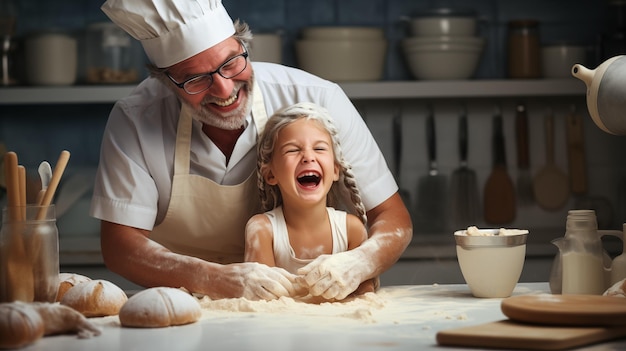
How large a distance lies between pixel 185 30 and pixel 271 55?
138cm

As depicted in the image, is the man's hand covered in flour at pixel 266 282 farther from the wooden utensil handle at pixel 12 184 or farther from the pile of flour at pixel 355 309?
the wooden utensil handle at pixel 12 184

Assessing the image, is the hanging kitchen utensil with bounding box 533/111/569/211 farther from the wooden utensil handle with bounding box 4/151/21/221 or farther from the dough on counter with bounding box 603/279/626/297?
the wooden utensil handle with bounding box 4/151/21/221

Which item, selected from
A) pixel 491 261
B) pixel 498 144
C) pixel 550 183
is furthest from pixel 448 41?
pixel 491 261

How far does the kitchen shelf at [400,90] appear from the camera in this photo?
3.34 metres

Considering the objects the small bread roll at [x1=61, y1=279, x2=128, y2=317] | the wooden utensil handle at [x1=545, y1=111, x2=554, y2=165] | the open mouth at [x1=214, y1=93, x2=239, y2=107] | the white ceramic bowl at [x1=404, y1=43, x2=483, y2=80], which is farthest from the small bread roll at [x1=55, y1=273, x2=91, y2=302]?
the wooden utensil handle at [x1=545, y1=111, x2=554, y2=165]

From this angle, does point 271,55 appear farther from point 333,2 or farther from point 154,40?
point 154,40

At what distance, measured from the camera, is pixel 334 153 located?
190cm

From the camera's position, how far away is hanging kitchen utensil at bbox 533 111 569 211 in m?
3.55

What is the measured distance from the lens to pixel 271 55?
3346 mm

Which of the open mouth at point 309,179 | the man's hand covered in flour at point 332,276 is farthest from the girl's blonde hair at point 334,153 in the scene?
the man's hand covered in flour at point 332,276

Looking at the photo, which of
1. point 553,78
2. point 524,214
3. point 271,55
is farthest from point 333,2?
point 524,214

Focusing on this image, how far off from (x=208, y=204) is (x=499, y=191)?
5.80 feet

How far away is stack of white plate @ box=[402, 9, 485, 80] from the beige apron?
1366 millimetres

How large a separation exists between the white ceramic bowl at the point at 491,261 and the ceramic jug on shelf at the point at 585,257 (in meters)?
0.09
